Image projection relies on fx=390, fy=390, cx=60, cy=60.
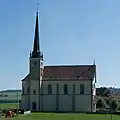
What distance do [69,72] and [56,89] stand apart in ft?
15.7

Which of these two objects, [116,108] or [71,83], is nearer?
[71,83]

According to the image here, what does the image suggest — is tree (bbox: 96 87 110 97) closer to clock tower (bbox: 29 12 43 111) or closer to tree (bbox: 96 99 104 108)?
tree (bbox: 96 99 104 108)

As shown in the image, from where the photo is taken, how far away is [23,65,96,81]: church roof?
8419 centimetres

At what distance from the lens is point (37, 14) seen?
8719 cm

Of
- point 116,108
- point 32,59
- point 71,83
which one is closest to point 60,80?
point 71,83

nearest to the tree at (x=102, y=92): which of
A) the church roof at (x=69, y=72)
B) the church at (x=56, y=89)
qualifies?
the church roof at (x=69, y=72)

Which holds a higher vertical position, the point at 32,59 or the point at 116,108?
the point at 32,59

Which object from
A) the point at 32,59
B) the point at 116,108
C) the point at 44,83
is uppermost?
the point at 32,59

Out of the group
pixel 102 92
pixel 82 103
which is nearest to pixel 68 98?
pixel 82 103

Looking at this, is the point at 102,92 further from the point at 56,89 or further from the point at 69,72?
the point at 56,89

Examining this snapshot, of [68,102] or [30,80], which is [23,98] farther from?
[68,102]

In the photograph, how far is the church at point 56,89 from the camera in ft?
273

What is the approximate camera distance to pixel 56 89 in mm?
84062

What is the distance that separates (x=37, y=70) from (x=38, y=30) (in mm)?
8873
